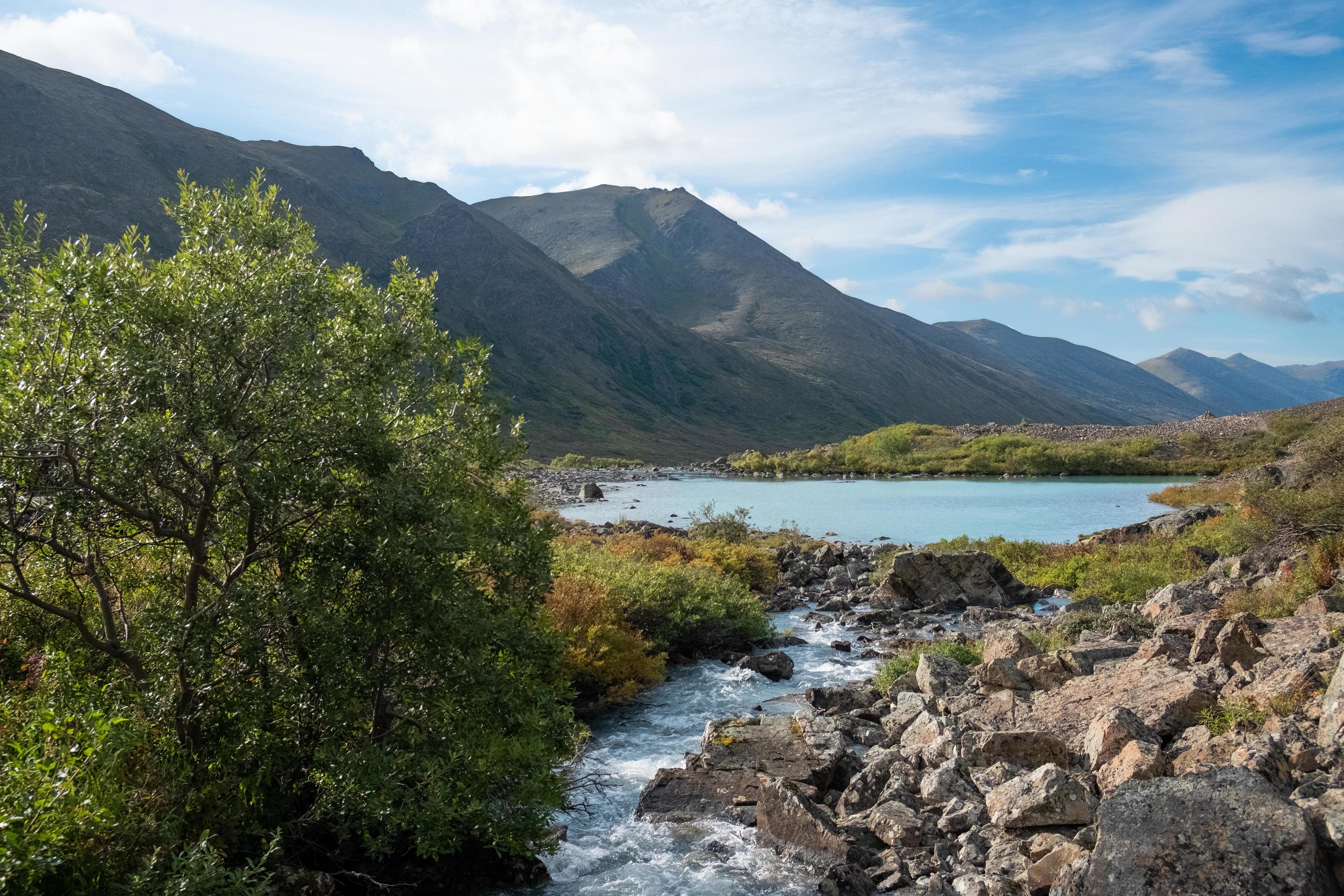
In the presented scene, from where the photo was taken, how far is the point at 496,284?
173625mm

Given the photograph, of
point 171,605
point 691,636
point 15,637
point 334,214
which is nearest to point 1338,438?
point 691,636

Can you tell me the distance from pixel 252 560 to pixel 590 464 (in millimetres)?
88241

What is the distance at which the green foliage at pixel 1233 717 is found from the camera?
821 cm

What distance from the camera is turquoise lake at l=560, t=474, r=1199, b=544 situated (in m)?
39.5

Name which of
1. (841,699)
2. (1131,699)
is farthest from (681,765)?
(1131,699)

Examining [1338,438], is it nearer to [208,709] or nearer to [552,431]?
[208,709]

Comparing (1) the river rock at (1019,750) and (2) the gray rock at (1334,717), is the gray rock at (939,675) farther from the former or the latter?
(2) the gray rock at (1334,717)

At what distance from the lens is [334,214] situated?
166500mm

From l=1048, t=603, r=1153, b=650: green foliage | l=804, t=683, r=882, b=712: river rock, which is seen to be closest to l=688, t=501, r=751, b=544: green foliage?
l=1048, t=603, r=1153, b=650: green foliage

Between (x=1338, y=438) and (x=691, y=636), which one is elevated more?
(x=1338, y=438)

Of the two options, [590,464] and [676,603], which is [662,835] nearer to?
[676,603]

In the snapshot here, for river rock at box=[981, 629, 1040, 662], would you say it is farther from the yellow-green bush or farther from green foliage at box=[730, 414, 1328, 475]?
green foliage at box=[730, 414, 1328, 475]

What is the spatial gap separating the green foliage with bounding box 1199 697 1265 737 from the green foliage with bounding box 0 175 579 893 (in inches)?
Answer: 264

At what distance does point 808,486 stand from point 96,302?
6207cm
